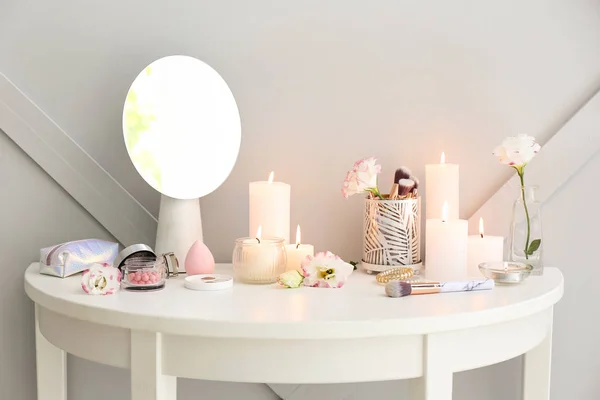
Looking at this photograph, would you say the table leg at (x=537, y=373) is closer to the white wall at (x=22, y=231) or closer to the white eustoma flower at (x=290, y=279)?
the white eustoma flower at (x=290, y=279)

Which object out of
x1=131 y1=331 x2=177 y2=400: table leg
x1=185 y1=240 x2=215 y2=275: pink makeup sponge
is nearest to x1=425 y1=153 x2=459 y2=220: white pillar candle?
x1=185 y1=240 x2=215 y2=275: pink makeup sponge

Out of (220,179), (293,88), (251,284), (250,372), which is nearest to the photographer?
(250,372)

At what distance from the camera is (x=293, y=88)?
1437mm

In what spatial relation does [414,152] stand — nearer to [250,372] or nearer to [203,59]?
[203,59]

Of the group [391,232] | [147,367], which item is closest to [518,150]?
[391,232]

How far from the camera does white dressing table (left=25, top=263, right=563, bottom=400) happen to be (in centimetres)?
95

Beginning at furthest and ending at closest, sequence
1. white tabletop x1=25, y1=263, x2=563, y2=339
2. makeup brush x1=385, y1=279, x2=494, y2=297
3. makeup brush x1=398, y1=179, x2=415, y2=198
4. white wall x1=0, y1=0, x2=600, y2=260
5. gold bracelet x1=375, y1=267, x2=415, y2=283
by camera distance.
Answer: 1. white wall x1=0, y1=0, x2=600, y2=260
2. makeup brush x1=398, y1=179, x2=415, y2=198
3. gold bracelet x1=375, y1=267, x2=415, y2=283
4. makeup brush x1=385, y1=279, x2=494, y2=297
5. white tabletop x1=25, y1=263, x2=563, y2=339

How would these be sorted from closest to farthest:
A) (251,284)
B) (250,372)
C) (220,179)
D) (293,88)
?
1. (250,372)
2. (251,284)
3. (220,179)
4. (293,88)

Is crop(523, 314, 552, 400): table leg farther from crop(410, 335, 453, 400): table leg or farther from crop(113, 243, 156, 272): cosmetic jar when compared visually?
crop(113, 243, 156, 272): cosmetic jar

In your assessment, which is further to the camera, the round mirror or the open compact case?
the round mirror

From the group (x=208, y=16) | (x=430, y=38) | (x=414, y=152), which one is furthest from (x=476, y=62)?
(x=208, y=16)

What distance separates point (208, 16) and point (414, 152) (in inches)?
19.4

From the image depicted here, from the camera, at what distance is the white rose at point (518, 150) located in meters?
1.24

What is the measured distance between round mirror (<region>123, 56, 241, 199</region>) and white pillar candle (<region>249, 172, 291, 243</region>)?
0.11m
